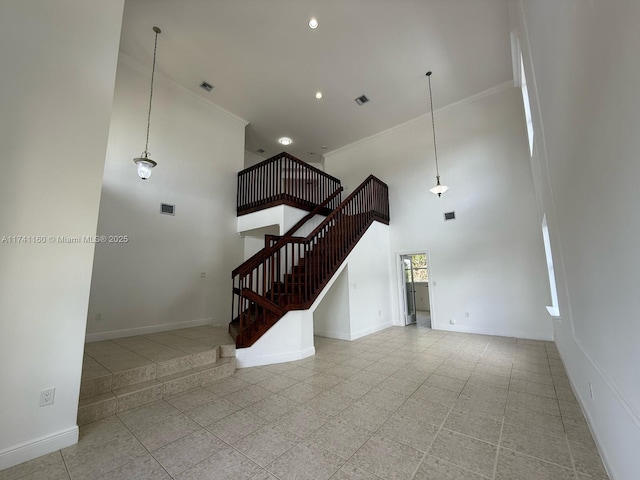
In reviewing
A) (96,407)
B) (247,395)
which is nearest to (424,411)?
(247,395)

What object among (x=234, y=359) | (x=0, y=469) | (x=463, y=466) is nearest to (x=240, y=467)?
(x=463, y=466)

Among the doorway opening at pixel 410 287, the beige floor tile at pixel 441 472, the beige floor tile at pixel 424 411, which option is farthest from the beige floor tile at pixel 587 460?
the doorway opening at pixel 410 287

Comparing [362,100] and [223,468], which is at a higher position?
[362,100]

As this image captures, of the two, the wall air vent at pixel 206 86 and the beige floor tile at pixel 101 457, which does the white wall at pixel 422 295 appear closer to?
the wall air vent at pixel 206 86

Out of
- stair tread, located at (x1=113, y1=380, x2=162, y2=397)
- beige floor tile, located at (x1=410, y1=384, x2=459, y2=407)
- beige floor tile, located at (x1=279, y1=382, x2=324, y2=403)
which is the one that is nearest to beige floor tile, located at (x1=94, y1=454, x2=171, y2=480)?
stair tread, located at (x1=113, y1=380, x2=162, y2=397)

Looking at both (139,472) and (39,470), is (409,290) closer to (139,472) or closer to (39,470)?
(139,472)

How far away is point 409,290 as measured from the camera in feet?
24.4

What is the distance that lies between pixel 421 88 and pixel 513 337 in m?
5.82

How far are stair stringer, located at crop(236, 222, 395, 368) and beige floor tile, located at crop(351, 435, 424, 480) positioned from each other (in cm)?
221

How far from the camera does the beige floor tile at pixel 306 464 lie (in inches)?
68.9

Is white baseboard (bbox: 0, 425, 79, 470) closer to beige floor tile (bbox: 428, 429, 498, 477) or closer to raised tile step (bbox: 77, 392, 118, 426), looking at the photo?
raised tile step (bbox: 77, 392, 118, 426)

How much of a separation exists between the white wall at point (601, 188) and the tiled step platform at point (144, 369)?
12.3 ft

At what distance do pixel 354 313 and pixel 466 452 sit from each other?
3.54m

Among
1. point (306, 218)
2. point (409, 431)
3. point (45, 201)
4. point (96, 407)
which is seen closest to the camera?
point (45, 201)
